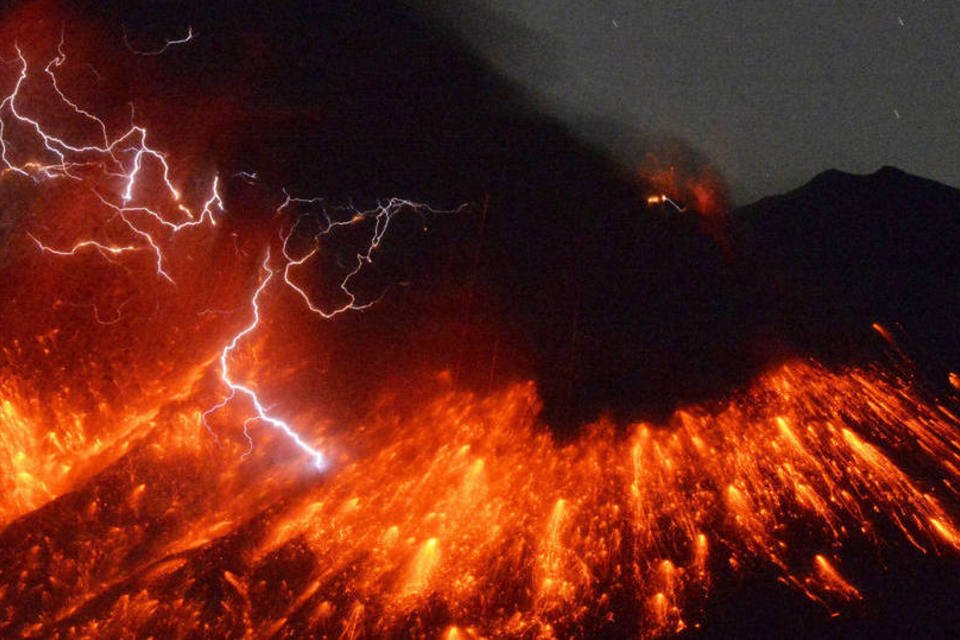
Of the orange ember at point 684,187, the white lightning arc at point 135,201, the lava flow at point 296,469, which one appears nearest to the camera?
the lava flow at point 296,469

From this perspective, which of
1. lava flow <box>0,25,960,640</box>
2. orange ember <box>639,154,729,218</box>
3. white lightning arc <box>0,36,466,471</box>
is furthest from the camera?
orange ember <box>639,154,729,218</box>

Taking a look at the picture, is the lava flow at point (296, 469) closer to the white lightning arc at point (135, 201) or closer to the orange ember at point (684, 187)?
the white lightning arc at point (135, 201)

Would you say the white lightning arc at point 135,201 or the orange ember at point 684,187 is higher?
the orange ember at point 684,187

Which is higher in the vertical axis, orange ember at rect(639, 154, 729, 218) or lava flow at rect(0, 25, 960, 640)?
orange ember at rect(639, 154, 729, 218)

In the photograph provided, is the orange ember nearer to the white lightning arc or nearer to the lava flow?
the lava flow

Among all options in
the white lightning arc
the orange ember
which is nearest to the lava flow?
the white lightning arc

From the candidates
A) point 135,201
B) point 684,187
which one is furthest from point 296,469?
point 684,187

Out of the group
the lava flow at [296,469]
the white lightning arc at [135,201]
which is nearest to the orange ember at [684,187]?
the lava flow at [296,469]

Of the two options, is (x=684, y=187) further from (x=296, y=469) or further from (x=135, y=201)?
(x=135, y=201)

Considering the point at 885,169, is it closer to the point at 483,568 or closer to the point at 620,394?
the point at 620,394
